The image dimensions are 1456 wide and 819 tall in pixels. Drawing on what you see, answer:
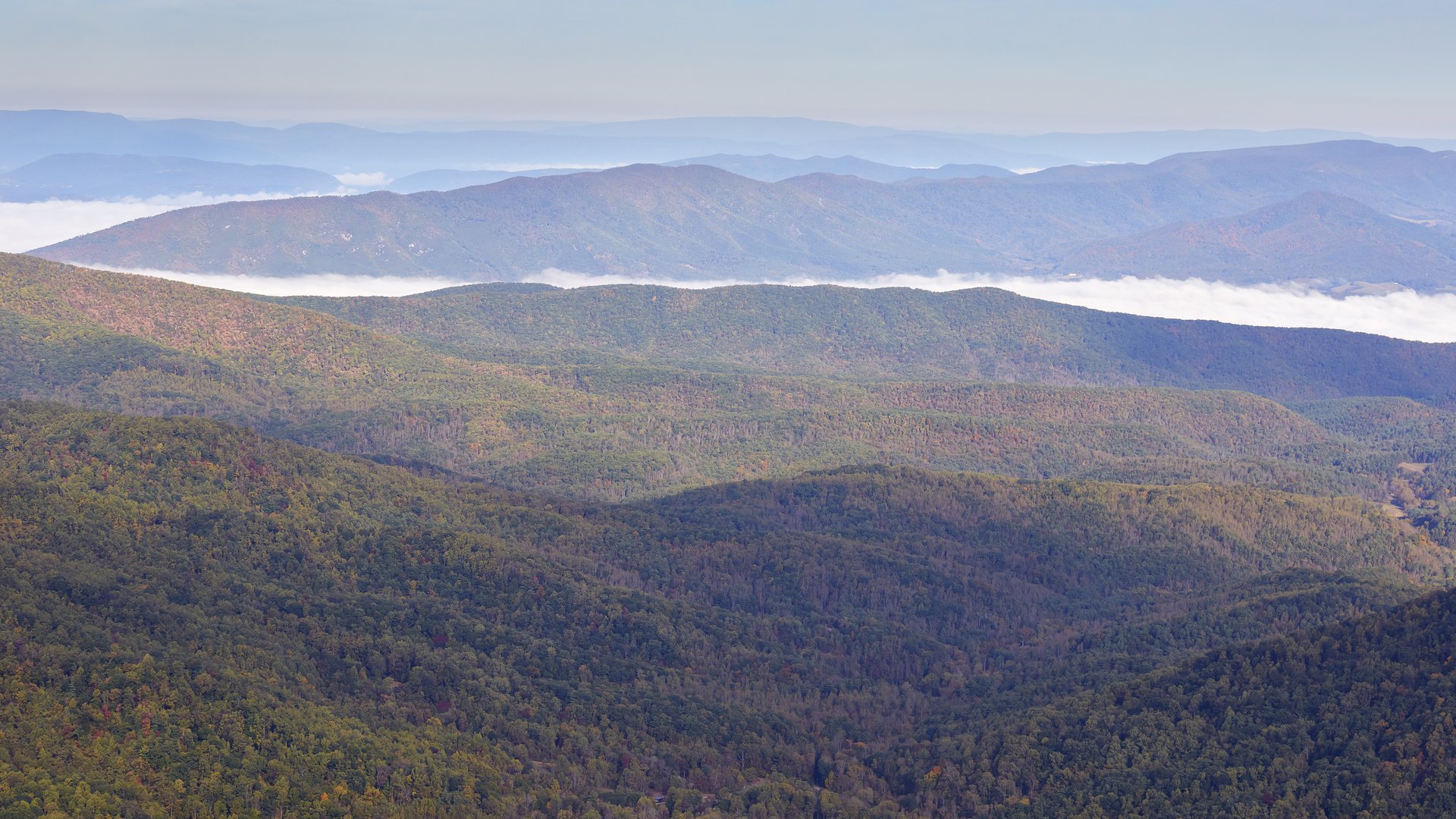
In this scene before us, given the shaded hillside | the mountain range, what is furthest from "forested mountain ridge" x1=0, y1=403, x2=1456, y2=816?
the shaded hillside

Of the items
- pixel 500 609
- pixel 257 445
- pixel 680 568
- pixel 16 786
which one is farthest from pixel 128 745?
pixel 680 568

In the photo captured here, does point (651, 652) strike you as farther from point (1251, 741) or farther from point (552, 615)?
point (1251, 741)

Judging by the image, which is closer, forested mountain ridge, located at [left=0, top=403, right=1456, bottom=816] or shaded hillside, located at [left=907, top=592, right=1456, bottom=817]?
forested mountain ridge, located at [left=0, top=403, right=1456, bottom=816]

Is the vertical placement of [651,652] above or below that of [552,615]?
below

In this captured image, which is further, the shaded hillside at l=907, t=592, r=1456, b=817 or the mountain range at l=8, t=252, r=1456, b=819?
the shaded hillside at l=907, t=592, r=1456, b=817

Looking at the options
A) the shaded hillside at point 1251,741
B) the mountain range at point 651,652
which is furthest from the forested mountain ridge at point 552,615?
the shaded hillside at point 1251,741

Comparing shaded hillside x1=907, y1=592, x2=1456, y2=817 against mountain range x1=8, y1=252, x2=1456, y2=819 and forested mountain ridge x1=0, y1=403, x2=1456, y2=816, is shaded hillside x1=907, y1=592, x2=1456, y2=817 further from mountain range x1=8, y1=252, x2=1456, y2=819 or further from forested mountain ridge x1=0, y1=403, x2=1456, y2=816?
forested mountain ridge x1=0, y1=403, x2=1456, y2=816

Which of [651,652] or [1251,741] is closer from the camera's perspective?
[1251,741]

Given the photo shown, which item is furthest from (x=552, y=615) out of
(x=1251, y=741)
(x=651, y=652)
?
(x=1251, y=741)
